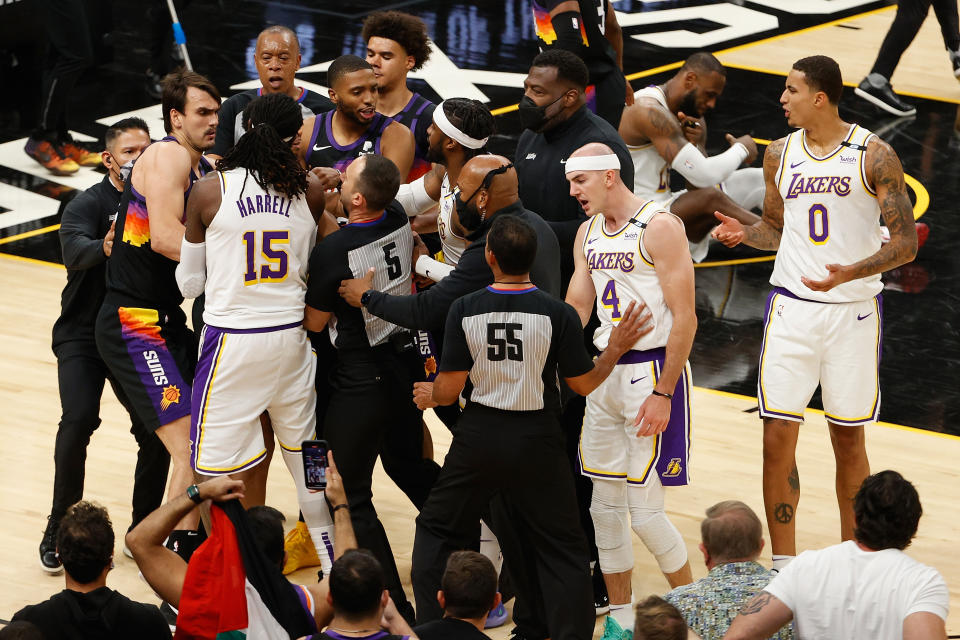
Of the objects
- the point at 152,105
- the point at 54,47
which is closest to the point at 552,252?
the point at 54,47

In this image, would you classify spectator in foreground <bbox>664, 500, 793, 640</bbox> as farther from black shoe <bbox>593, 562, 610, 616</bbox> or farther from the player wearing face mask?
the player wearing face mask

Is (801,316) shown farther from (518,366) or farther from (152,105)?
(152,105)

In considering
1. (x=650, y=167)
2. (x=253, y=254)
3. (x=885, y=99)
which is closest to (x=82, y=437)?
(x=253, y=254)

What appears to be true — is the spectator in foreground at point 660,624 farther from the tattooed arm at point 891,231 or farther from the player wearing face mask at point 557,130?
the player wearing face mask at point 557,130

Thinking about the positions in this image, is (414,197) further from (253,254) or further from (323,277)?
(253,254)

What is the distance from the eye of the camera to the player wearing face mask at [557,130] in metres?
6.20

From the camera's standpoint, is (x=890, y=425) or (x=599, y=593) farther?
(x=890, y=425)

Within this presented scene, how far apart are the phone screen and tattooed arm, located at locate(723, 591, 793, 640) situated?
172 centimetres

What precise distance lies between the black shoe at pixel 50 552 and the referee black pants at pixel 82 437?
4cm

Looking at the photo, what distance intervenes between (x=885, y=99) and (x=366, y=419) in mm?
8963

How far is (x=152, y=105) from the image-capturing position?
12.6 metres

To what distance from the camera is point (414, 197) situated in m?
6.33

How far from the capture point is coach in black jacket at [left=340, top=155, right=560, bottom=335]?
5.34 metres

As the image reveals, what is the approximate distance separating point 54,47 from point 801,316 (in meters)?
7.52
